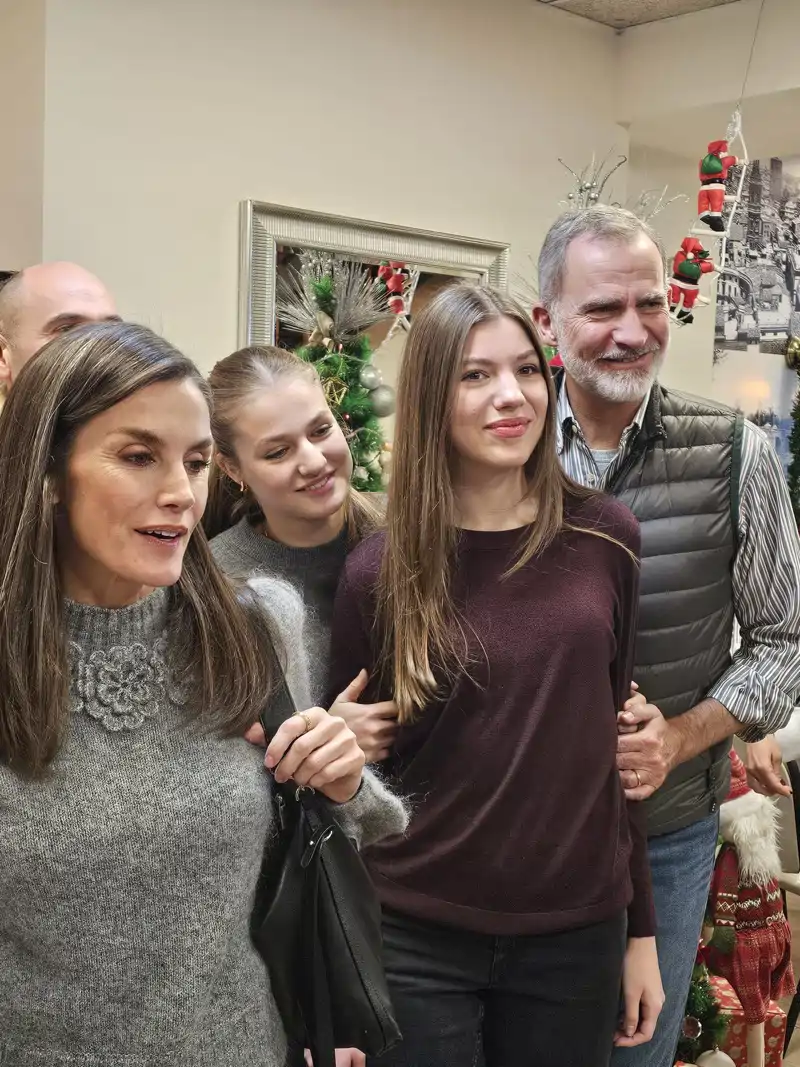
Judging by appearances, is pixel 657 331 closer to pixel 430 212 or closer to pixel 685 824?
pixel 685 824

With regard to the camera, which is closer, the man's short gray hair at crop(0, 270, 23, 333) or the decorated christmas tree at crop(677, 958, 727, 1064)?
the man's short gray hair at crop(0, 270, 23, 333)

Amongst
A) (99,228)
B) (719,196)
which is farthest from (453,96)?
(99,228)

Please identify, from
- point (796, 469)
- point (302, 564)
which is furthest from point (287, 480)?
point (796, 469)

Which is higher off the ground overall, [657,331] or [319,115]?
[319,115]

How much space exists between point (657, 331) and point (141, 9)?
7.01ft

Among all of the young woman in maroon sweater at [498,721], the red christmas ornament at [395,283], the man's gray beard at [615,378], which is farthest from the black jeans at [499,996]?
the red christmas ornament at [395,283]

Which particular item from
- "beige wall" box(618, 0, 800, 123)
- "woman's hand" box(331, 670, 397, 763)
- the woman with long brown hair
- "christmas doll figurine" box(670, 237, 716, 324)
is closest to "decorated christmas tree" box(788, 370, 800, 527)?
"beige wall" box(618, 0, 800, 123)

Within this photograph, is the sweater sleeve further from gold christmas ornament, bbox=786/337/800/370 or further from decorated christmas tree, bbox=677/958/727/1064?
gold christmas ornament, bbox=786/337/800/370

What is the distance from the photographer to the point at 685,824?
201 cm

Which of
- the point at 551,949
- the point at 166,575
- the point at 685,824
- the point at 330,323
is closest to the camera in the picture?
the point at 166,575

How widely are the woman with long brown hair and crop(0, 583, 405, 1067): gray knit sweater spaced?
55 cm

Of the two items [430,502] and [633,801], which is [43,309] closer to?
[430,502]

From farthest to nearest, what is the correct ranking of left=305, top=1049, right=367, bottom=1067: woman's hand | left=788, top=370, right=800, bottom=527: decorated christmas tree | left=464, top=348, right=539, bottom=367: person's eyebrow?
left=788, top=370, right=800, bottom=527: decorated christmas tree
left=464, top=348, right=539, bottom=367: person's eyebrow
left=305, top=1049, right=367, bottom=1067: woman's hand

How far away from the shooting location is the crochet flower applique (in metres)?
1.35
